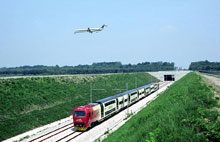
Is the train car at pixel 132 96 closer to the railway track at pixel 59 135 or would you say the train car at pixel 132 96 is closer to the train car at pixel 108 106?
the train car at pixel 108 106

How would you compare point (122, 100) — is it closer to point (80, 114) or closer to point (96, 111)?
point (96, 111)

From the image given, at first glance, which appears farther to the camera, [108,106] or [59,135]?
[108,106]

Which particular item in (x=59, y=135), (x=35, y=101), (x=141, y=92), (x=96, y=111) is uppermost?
(x=35, y=101)

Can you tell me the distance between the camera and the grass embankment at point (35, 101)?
28088 millimetres

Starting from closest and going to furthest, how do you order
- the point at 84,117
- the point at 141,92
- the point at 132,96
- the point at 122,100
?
the point at 84,117
the point at 122,100
the point at 132,96
the point at 141,92

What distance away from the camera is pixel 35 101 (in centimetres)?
3541

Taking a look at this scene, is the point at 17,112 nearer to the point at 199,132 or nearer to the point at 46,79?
the point at 46,79

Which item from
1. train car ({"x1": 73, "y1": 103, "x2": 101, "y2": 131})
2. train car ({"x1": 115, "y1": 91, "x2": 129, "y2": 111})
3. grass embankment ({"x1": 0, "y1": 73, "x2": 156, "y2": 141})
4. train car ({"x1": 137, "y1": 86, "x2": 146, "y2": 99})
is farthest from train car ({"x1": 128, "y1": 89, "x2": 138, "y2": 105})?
train car ({"x1": 73, "y1": 103, "x2": 101, "y2": 131})

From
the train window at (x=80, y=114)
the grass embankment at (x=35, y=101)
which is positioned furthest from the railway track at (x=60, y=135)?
the grass embankment at (x=35, y=101)

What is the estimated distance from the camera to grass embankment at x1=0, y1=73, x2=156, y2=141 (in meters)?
28.1

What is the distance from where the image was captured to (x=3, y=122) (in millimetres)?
26891

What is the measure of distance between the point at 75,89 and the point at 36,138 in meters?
27.9

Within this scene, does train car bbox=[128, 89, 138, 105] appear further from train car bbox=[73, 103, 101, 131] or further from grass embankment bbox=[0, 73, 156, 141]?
train car bbox=[73, 103, 101, 131]

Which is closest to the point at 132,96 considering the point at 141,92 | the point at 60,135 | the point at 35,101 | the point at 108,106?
the point at 141,92
